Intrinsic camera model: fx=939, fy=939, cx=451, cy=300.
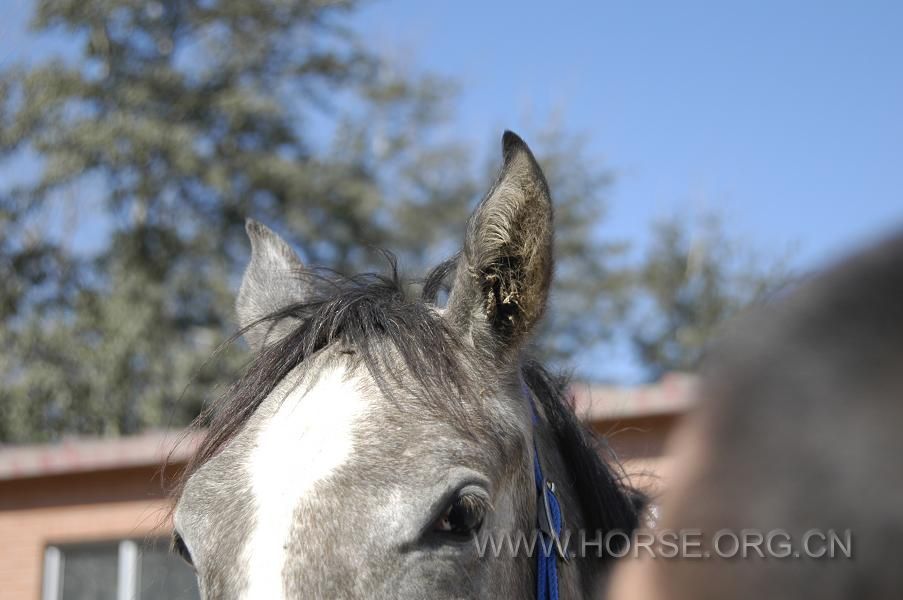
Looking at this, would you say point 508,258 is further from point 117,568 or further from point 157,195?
point 157,195

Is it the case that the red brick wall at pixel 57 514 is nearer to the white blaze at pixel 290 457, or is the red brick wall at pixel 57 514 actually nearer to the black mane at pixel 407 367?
the black mane at pixel 407 367

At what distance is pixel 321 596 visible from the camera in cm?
188

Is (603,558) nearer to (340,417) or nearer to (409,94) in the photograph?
(340,417)

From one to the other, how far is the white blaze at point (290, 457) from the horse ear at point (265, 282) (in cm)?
91

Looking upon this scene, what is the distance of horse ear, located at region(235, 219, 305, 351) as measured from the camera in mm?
3260

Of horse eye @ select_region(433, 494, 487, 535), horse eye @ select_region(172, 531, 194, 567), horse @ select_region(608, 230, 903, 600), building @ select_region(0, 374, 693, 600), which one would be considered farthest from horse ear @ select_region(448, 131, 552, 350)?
building @ select_region(0, 374, 693, 600)

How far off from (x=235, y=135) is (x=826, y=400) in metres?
21.3

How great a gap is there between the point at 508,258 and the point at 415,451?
1.99 ft

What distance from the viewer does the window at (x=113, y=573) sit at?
31.3 ft

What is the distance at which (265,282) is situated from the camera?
3330 millimetres

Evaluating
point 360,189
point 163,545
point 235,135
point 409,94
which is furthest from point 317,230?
point 163,545

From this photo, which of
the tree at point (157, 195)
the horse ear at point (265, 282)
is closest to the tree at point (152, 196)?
the tree at point (157, 195)

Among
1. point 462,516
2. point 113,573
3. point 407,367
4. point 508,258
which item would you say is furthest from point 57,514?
point 462,516

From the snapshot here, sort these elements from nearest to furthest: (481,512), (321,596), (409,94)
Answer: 1. (321,596)
2. (481,512)
3. (409,94)
